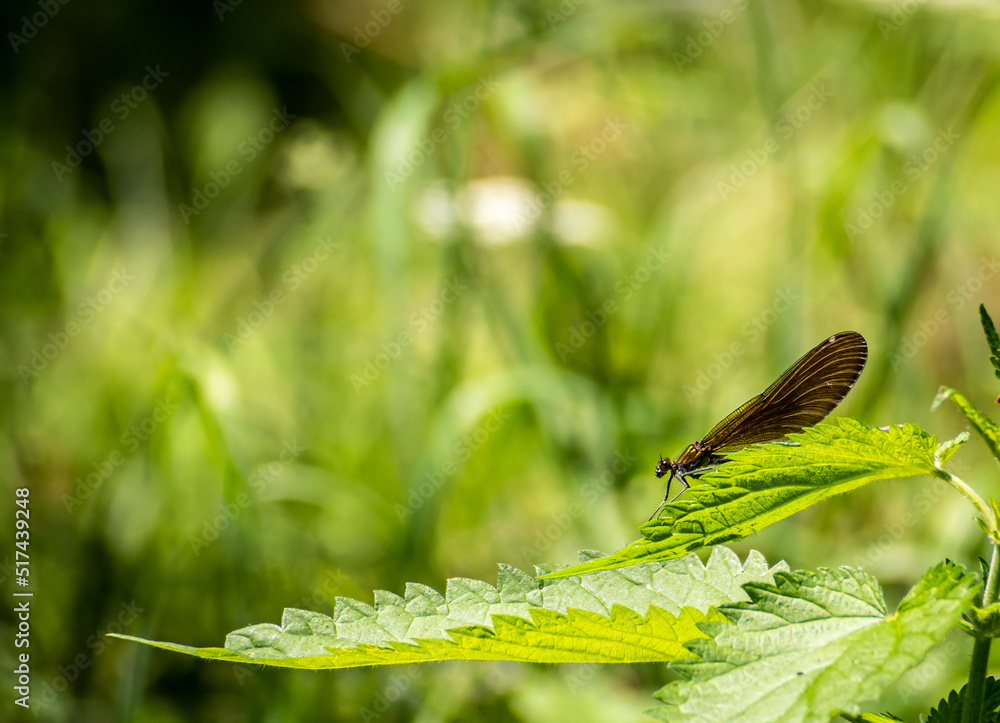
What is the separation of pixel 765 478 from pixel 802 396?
18 centimetres

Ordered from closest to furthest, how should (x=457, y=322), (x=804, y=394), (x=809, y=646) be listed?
(x=809, y=646) → (x=804, y=394) → (x=457, y=322)

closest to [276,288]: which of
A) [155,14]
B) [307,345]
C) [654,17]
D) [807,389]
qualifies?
[307,345]

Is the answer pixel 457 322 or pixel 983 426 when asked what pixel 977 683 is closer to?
pixel 983 426

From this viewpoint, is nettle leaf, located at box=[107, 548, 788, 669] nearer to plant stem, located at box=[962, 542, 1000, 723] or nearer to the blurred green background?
plant stem, located at box=[962, 542, 1000, 723]

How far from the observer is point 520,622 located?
28.7 inches

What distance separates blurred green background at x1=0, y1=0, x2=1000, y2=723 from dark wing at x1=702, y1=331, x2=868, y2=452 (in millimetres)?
1219

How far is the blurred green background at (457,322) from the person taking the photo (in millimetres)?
2121

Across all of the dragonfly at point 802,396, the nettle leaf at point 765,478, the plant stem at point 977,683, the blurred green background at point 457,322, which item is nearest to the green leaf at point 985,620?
the plant stem at point 977,683

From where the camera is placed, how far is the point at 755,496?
2.34 ft

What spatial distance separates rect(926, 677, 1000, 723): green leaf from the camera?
29.1 inches

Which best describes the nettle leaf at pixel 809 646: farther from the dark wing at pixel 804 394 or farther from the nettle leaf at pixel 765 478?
the dark wing at pixel 804 394

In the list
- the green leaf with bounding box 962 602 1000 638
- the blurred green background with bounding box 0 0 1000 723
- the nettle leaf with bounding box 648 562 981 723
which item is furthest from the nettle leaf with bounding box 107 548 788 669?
the blurred green background with bounding box 0 0 1000 723

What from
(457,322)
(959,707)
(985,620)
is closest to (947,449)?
(985,620)

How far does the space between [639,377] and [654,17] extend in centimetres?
144
